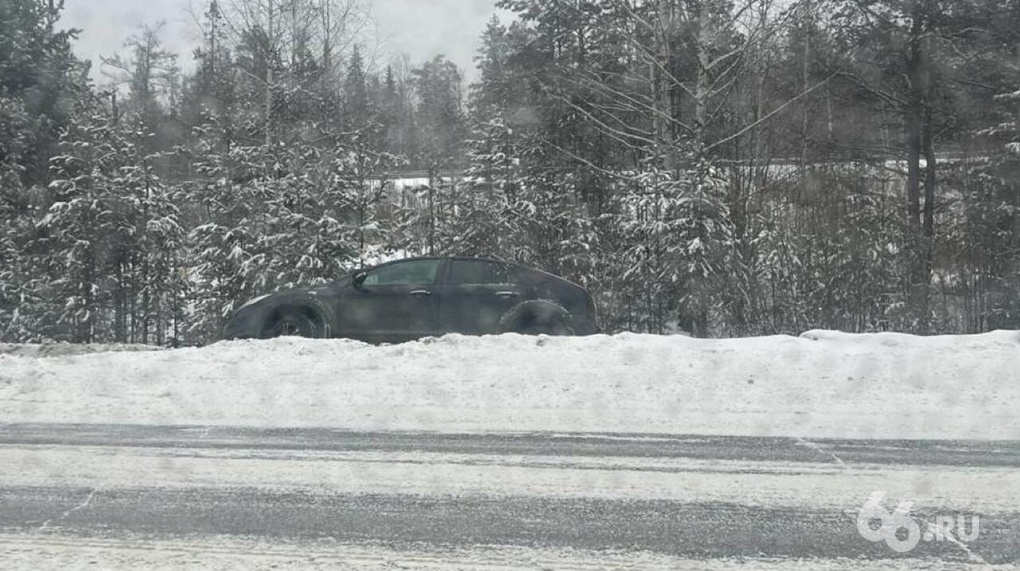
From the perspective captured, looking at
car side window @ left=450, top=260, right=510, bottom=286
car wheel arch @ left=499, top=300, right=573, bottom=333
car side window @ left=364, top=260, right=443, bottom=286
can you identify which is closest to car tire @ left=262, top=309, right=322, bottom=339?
car side window @ left=364, top=260, right=443, bottom=286

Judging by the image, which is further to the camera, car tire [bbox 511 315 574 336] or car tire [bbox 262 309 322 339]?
car tire [bbox 262 309 322 339]

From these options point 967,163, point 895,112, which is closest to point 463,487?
point 967,163

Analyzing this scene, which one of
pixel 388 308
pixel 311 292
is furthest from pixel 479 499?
pixel 311 292

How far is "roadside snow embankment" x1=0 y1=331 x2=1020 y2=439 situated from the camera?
7574 mm

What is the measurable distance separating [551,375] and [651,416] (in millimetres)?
1466

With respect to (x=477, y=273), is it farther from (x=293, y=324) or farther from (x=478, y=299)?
(x=293, y=324)

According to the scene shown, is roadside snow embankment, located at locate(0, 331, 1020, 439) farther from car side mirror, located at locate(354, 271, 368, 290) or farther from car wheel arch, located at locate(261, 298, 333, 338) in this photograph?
car side mirror, located at locate(354, 271, 368, 290)

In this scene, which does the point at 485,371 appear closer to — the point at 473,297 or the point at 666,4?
the point at 473,297

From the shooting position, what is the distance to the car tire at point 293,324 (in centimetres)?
1146

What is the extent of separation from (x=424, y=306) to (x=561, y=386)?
3274mm

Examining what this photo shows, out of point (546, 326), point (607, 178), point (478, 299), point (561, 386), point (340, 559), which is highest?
point (607, 178)

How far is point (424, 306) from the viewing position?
11383mm

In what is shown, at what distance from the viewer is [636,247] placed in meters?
15.9

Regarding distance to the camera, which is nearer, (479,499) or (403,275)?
(479,499)
